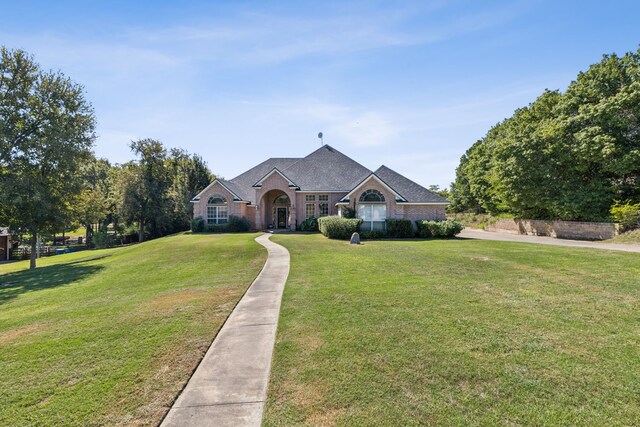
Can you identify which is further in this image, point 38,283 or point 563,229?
point 563,229

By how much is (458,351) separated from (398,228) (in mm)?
21186

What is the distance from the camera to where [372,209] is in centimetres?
A: 2703

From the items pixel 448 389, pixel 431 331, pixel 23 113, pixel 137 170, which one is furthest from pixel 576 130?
pixel 137 170

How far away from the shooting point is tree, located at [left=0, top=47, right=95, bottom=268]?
22.4 meters

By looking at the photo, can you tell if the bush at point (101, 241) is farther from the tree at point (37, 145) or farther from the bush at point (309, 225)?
the bush at point (309, 225)

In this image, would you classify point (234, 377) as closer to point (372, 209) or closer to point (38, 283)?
point (38, 283)

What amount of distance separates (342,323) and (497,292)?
524cm

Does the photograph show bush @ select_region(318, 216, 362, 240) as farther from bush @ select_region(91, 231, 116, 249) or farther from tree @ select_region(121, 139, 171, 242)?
bush @ select_region(91, 231, 116, 249)

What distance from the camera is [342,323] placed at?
6.68m

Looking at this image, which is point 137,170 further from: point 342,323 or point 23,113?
point 342,323

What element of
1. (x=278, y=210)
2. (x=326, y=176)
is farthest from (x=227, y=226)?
(x=326, y=176)

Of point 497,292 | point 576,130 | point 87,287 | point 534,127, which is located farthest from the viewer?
point 534,127

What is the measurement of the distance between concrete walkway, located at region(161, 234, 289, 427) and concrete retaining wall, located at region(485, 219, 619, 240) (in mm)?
28179

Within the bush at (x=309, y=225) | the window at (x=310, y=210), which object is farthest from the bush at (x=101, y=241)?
the window at (x=310, y=210)
